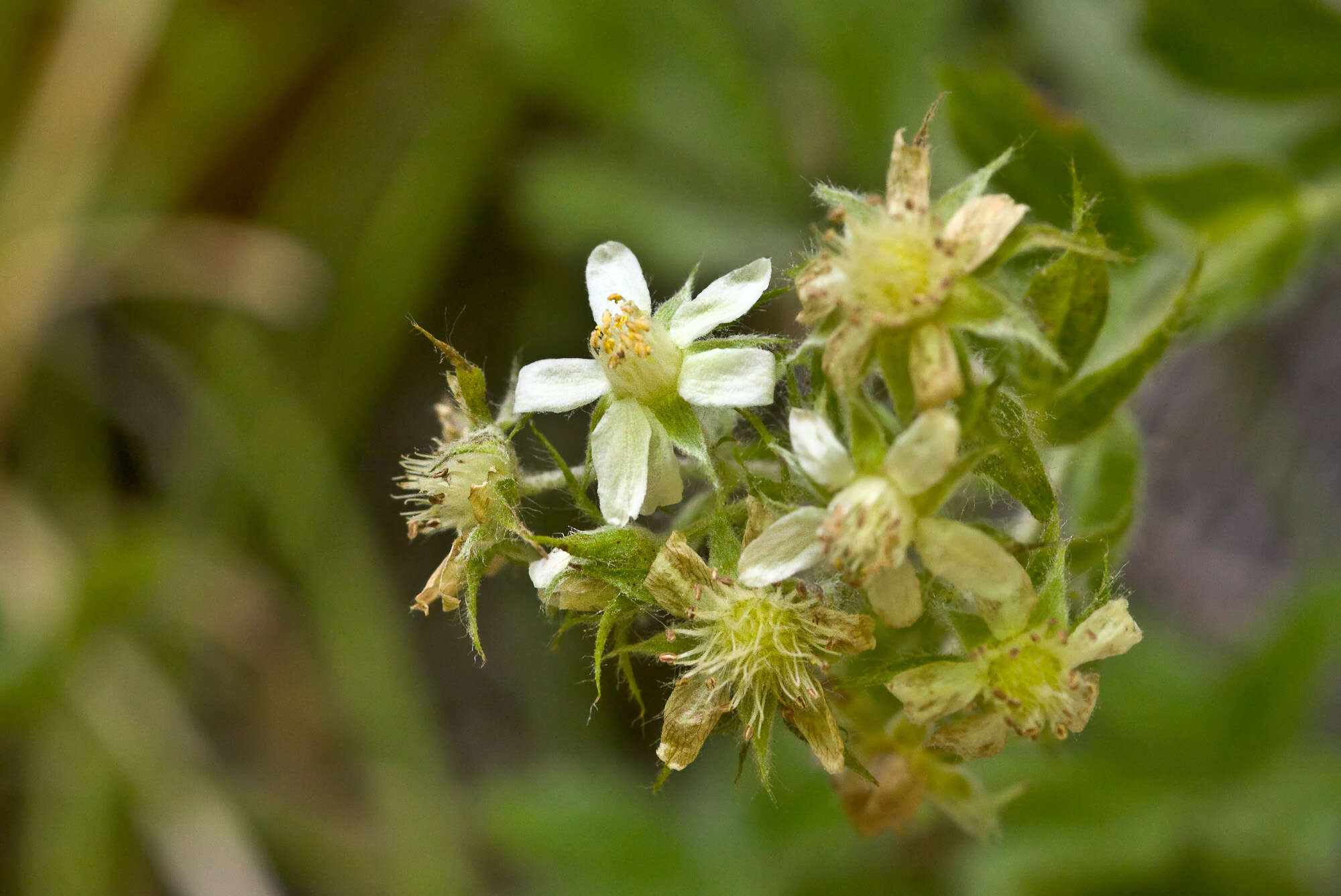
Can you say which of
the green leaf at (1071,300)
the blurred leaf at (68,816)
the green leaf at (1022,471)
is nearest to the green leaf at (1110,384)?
the green leaf at (1071,300)

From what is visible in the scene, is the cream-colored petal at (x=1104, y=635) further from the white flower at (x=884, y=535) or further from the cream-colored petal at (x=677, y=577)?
the cream-colored petal at (x=677, y=577)

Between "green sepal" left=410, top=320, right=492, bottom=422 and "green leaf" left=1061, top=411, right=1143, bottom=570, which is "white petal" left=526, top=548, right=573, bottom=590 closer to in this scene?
"green sepal" left=410, top=320, right=492, bottom=422

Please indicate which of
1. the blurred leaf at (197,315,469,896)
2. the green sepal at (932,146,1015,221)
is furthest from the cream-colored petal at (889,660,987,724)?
the blurred leaf at (197,315,469,896)

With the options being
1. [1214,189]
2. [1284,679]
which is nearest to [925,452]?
[1214,189]

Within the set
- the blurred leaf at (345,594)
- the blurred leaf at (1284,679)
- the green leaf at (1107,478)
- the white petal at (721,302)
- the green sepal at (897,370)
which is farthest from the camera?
the blurred leaf at (345,594)

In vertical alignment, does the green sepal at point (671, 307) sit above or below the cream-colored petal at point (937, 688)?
→ above

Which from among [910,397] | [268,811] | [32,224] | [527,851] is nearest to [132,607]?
[268,811]

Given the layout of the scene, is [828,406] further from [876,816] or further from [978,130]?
[978,130]
